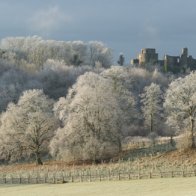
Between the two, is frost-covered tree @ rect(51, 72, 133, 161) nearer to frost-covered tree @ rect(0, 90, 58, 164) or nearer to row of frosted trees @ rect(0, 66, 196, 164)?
row of frosted trees @ rect(0, 66, 196, 164)

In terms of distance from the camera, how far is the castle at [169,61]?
17338 centimetres

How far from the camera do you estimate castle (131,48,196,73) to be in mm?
173375

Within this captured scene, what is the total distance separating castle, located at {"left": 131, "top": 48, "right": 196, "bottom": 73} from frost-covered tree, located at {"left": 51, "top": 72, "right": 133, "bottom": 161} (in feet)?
306

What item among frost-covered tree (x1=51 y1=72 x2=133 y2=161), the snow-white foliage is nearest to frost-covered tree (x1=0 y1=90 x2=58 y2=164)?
frost-covered tree (x1=51 y1=72 x2=133 y2=161)

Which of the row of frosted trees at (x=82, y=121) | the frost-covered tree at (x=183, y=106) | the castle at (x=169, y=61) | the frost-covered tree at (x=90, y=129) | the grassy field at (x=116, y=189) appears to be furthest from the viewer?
the castle at (x=169, y=61)

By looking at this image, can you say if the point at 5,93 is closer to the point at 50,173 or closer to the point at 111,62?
the point at 50,173

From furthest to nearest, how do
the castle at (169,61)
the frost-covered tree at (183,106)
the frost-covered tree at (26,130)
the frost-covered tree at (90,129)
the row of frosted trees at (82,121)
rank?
1. the castle at (169,61)
2. the frost-covered tree at (26,130)
3. the frost-covered tree at (90,129)
4. the row of frosted trees at (82,121)
5. the frost-covered tree at (183,106)

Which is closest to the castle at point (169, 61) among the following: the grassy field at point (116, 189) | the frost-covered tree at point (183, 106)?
the frost-covered tree at point (183, 106)

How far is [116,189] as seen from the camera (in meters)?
52.2

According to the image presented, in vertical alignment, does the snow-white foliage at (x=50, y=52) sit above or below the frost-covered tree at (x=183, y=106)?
above

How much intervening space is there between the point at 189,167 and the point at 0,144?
31717 mm

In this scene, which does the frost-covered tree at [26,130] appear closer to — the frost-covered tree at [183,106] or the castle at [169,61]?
the frost-covered tree at [183,106]

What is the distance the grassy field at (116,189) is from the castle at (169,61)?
11305cm

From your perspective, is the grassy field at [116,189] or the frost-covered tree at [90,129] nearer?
the grassy field at [116,189]
